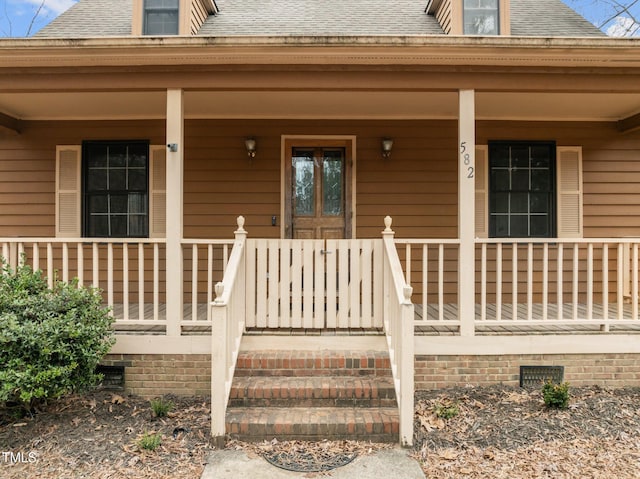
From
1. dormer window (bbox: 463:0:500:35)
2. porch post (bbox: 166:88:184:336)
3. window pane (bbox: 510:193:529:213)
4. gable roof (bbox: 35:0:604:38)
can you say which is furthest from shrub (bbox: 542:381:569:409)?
gable roof (bbox: 35:0:604:38)

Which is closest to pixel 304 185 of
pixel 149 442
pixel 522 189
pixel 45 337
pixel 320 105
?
pixel 320 105

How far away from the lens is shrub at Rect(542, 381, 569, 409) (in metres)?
3.31

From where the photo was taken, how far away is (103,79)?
3783 mm

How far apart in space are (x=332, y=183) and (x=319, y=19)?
2.53 meters

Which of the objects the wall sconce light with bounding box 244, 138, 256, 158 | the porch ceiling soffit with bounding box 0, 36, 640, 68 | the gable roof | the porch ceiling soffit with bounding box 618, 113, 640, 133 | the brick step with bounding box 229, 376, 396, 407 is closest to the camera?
the brick step with bounding box 229, 376, 396, 407

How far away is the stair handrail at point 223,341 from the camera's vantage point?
114 inches

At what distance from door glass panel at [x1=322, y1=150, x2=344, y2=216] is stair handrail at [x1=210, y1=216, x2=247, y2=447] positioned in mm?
2210

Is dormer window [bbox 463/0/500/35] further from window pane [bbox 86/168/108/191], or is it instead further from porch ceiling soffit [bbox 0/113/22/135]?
porch ceiling soffit [bbox 0/113/22/135]

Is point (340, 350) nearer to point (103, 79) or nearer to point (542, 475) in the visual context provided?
point (542, 475)

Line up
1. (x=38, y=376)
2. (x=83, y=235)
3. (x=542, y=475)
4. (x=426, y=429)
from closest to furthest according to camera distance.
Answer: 1. (x=542, y=475)
2. (x=38, y=376)
3. (x=426, y=429)
4. (x=83, y=235)

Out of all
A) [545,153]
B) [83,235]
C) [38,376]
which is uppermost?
[545,153]

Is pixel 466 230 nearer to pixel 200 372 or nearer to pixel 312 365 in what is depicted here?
pixel 312 365

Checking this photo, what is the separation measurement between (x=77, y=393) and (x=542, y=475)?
12.2 feet

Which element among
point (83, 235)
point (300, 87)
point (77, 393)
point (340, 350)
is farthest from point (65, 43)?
point (340, 350)
